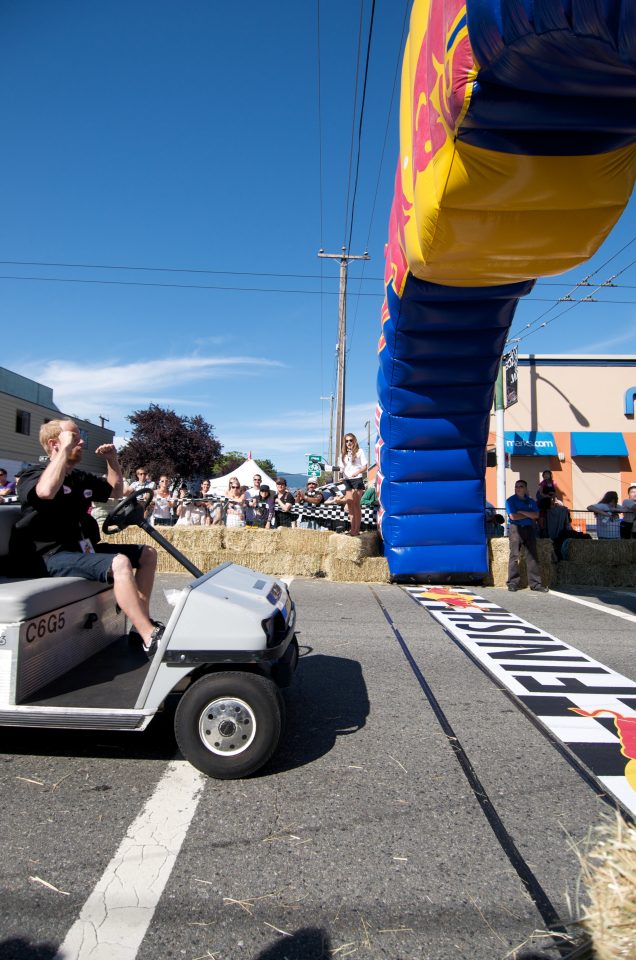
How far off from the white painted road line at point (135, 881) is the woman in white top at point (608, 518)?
1095 cm

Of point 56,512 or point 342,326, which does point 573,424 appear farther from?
point 56,512

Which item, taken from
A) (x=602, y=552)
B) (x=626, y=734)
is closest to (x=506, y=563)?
(x=602, y=552)

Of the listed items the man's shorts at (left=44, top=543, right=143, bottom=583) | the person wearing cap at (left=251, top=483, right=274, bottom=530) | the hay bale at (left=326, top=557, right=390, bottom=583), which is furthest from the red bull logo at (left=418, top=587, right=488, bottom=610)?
the man's shorts at (left=44, top=543, right=143, bottom=583)

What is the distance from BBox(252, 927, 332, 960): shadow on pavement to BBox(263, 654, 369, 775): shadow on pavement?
1.12 meters

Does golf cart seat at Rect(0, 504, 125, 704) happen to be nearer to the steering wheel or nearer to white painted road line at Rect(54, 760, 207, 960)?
the steering wheel

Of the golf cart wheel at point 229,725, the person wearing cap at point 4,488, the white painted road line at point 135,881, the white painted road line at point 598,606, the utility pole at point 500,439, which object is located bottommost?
the white painted road line at point 135,881

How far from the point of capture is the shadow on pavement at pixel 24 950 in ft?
5.87

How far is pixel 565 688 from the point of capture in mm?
4371

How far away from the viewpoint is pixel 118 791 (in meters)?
2.82

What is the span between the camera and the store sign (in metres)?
20.5

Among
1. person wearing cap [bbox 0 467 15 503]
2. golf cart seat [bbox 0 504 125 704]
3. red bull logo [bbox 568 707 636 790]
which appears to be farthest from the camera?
person wearing cap [bbox 0 467 15 503]

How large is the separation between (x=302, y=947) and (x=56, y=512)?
266cm

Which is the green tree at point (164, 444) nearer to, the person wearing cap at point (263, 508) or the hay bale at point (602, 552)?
the person wearing cap at point (263, 508)

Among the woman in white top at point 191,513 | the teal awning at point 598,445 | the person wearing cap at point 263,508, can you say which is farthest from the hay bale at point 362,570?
the teal awning at point 598,445
